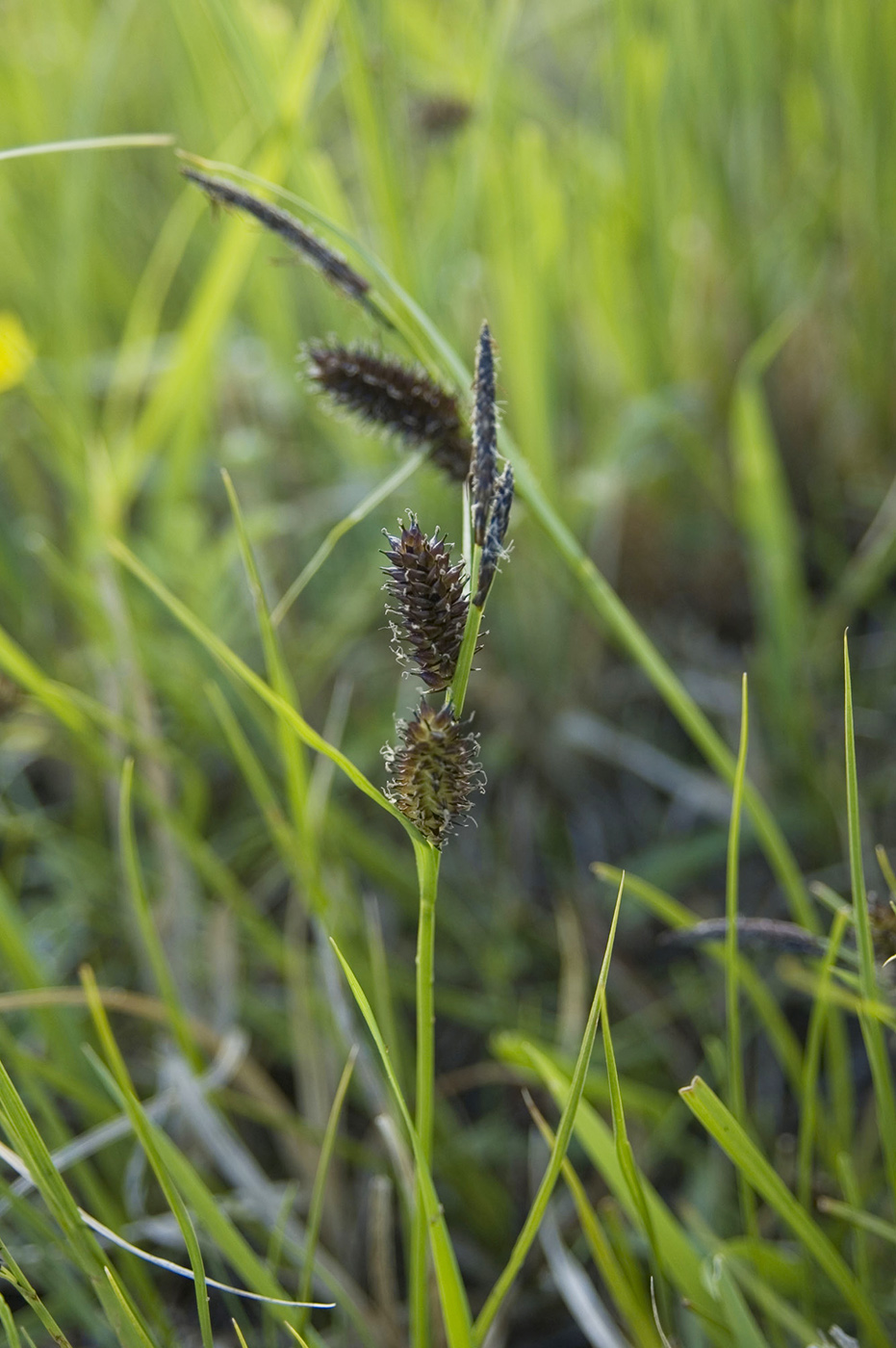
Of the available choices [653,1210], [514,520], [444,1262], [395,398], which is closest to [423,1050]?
[444,1262]

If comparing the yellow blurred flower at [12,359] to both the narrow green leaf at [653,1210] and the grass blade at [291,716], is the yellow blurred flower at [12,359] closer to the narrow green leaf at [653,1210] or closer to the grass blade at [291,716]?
the grass blade at [291,716]

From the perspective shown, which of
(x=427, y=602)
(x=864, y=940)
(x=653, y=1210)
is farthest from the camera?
(x=653, y=1210)

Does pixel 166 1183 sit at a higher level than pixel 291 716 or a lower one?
lower

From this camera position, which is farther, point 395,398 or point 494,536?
point 395,398

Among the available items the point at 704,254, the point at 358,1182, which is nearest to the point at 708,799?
the point at 358,1182

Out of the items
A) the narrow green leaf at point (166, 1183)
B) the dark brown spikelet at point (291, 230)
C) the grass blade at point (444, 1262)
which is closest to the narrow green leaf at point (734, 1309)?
the grass blade at point (444, 1262)

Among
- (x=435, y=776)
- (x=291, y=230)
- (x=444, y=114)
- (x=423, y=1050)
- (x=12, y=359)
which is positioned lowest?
(x=423, y=1050)

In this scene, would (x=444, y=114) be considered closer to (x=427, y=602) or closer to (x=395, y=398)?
(x=395, y=398)

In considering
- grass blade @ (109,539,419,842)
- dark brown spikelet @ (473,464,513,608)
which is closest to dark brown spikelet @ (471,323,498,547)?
dark brown spikelet @ (473,464,513,608)
